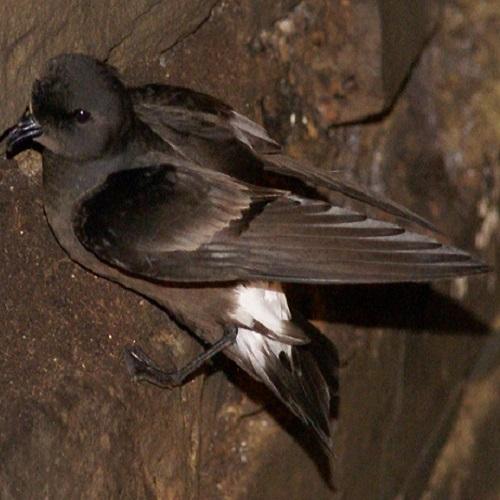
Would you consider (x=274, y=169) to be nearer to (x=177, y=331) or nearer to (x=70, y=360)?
(x=177, y=331)

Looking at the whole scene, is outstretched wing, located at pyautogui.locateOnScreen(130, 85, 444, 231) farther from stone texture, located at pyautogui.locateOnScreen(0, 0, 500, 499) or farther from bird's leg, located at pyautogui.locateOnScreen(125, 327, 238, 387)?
bird's leg, located at pyautogui.locateOnScreen(125, 327, 238, 387)

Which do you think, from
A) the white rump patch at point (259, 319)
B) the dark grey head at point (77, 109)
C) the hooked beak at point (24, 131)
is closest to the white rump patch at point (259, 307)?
the white rump patch at point (259, 319)

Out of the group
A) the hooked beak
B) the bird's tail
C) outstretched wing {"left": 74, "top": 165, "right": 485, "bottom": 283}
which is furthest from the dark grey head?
the bird's tail

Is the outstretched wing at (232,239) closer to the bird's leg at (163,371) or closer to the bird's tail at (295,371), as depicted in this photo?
the bird's leg at (163,371)

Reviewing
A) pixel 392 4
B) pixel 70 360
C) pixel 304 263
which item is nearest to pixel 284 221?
pixel 304 263

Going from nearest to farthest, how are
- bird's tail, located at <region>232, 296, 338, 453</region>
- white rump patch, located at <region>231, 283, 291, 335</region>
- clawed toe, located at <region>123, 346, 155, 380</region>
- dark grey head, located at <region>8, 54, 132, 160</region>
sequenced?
dark grey head, located at <region>8, 54, 132, 160</region>, clawed toe, located at <region>123, 346, 155, 380</region>, white rump patch, located at <region>231, 283, 291, 335</region>, bird's tail, located at <region>232, 296, 338, 453</region>

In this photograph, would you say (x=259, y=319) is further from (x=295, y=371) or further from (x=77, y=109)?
(x=77, y=109)

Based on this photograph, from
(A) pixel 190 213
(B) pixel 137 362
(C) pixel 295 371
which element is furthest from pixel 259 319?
(A) pixel 190 213
